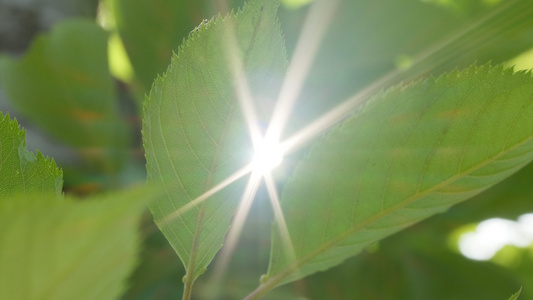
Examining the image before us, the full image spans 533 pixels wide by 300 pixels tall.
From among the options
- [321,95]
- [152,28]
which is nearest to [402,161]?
[321,95]

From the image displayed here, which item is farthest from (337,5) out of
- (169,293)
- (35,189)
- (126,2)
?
(35,189)

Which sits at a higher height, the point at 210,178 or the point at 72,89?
the point at 72,89

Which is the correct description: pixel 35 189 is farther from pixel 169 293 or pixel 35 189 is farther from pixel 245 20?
pixel 169 293

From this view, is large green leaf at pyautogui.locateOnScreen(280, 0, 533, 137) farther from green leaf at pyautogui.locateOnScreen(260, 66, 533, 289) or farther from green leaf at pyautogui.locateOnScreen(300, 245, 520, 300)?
green leaf at pyautogui.locateOnScreen(260, 66, 533, 289)

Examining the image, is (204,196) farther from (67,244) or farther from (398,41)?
(398,41)

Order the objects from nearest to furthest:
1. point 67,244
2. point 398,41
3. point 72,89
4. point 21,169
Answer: point 67,244 → point 21,169 → point 398,41 → point 72,89

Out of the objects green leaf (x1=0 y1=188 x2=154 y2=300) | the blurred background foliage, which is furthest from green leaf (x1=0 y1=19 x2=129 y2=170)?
green leaf (x1=0 y1=188 x2=154 y2=300)
